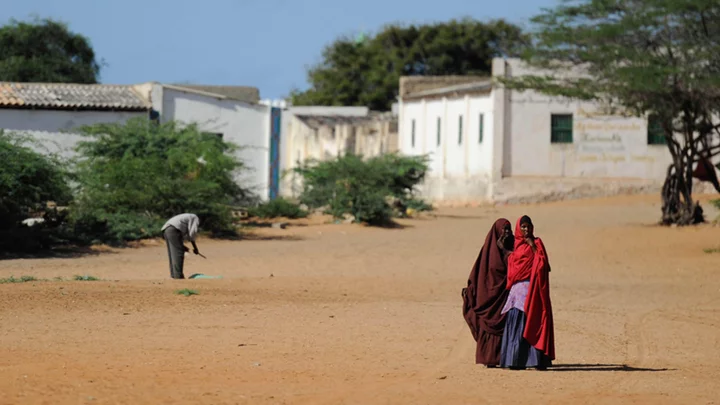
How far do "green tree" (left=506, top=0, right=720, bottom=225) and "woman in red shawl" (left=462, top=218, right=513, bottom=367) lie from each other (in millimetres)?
15078

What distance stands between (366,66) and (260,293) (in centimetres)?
5446

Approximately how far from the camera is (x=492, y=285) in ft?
37.3

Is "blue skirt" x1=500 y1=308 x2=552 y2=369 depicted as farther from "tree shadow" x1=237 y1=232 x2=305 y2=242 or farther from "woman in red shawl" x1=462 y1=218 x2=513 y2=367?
"tree shadow" x1=237 y1=232 x2=305 y2=242

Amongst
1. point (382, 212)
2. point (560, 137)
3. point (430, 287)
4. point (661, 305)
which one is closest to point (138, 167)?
point (382, 212)

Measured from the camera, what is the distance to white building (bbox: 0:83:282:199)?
3500cm

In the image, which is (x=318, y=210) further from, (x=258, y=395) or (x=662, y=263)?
(x=258, y=395)

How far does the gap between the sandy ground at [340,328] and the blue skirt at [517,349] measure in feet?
0.67

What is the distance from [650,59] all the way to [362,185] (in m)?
10.0

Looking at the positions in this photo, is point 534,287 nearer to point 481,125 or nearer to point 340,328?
point 340,328

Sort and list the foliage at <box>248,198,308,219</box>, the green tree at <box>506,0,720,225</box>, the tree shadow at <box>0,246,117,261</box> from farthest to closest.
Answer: the foliage at <box>248,198,308,219</box>, the green tree at <box>506,0,720,225</box>, the tree shadow at <box>0,246,117,261</box>

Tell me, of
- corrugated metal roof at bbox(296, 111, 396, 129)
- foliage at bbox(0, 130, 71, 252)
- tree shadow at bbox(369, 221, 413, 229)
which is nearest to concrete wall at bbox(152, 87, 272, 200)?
tree shadow at bbox(369, 221, 413, 229)

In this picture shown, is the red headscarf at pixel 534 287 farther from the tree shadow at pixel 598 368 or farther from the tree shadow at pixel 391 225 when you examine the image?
the tree shadow at pixel 391 225

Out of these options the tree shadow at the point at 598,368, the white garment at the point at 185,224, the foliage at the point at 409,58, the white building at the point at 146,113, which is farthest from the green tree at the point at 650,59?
the foliage at the point at 409,58

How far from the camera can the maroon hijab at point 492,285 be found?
11312 millimetres
